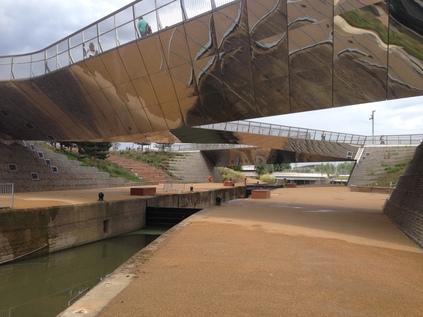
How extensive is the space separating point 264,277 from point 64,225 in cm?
1016

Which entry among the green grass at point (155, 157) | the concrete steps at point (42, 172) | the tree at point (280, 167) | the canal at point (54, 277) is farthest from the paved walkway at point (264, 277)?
the tree at point (280, 167)

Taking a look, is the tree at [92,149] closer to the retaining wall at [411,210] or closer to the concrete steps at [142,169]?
the concrete steps at [142,169]

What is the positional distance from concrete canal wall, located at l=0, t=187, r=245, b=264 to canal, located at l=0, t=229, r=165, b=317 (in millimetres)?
373

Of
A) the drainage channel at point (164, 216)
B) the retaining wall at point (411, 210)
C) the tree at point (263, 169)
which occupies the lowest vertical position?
the drainage channel at point (164, 216)

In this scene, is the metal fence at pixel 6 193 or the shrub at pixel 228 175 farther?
the shrub at pixel 228 175

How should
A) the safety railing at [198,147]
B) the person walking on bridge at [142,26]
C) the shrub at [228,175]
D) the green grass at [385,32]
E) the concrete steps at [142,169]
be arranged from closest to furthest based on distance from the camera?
1. the green grass at [385,32]
2. the person walking on bridge at [142,26]
3. the concrete steps at [142,169]
4. the safety railing at [198,147]
5. the shrub at [228,175]

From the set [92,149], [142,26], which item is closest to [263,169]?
[92,149]

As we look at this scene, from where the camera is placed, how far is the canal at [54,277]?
8.16m

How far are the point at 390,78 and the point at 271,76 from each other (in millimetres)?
4154

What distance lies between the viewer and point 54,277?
10.3 m

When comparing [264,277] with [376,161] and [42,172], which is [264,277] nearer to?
[42,172]

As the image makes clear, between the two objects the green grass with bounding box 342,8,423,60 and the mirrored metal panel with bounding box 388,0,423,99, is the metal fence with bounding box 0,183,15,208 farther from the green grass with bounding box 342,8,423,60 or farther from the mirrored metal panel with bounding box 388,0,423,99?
the mirrored metal panel with bounding box 388,0,423,99

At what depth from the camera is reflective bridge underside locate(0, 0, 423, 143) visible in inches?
418

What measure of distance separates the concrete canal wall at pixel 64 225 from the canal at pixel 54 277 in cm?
37
